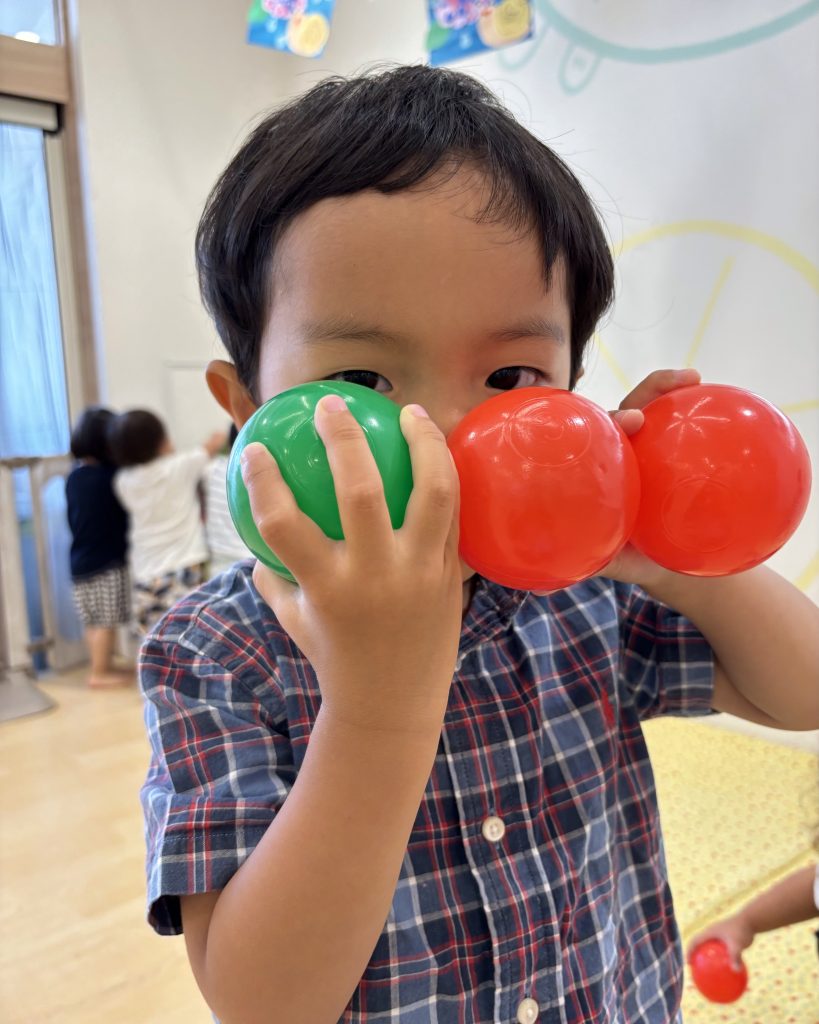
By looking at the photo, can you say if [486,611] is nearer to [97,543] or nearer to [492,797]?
[492,797]

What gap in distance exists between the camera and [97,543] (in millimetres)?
2965

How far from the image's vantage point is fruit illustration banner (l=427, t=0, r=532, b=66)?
6.74ft

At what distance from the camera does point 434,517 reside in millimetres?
396

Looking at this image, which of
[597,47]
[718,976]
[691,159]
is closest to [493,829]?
[718,976]

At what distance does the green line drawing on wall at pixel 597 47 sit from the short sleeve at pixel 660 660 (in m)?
1.50

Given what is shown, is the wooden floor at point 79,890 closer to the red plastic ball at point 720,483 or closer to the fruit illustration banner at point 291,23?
the red plastic ball at point 720,483

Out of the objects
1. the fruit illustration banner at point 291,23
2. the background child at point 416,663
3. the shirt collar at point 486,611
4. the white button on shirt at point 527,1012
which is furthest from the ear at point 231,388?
the fruit illustration banner at point 291,23

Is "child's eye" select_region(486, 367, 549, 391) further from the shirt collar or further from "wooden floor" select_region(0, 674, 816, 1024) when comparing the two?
"wooden floor" select_region(0, 674, 816, 1024)

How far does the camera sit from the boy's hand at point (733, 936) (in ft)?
3.77

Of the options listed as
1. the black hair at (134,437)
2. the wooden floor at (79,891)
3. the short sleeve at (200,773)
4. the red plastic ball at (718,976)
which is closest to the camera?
the short sleeve at (200,773)

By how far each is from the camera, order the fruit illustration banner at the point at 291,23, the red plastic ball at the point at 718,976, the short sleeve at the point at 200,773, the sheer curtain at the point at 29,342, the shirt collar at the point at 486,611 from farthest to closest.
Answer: the sheer curtain at the point at 29,342
the fruit illustration banner at the point at 291,23
the red plastic ball at the point at 718,976
the shirt collar at the point at 486,611
the short sleeve at the point at 200,773

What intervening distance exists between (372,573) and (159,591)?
8.78 feet

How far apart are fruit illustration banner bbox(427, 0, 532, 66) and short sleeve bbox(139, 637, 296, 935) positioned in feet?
6.64

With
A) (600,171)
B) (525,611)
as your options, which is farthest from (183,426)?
(525,611)
